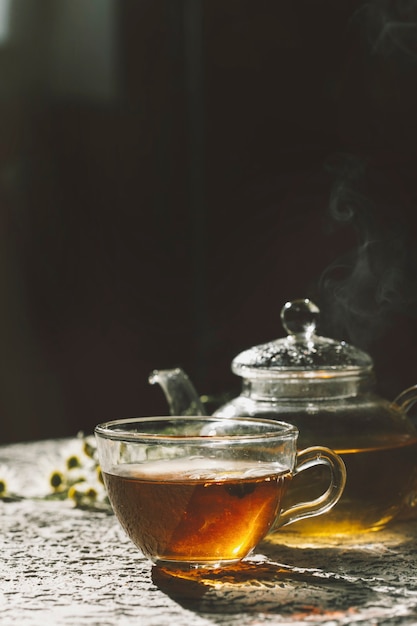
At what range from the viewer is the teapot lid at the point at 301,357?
3.68 feet

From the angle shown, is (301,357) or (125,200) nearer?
(301,357)

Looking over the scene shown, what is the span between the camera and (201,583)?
900 millimetres

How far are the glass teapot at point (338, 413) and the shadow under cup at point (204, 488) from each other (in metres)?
0.09

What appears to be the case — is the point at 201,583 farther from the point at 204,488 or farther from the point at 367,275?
the point at 367,275

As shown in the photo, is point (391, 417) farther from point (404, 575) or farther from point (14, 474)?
point (14, 474)

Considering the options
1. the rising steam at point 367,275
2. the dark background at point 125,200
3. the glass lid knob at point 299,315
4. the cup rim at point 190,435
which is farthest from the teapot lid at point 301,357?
the dark background at point 125,200

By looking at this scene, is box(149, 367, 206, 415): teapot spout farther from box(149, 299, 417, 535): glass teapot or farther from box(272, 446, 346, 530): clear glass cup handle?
box(272, 446, 346, 530): clear glass cup handle

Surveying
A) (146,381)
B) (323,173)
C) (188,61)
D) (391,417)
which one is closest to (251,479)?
(391,417)

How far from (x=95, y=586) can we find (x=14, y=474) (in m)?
0.67

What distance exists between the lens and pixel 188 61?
321 cm

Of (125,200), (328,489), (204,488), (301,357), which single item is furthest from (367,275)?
(125,200)

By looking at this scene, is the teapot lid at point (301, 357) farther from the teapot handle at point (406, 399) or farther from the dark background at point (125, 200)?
the dark background at point (125, 200)

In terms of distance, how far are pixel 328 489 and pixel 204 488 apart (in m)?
0.16

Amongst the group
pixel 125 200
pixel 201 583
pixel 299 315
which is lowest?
pixel 201 583
